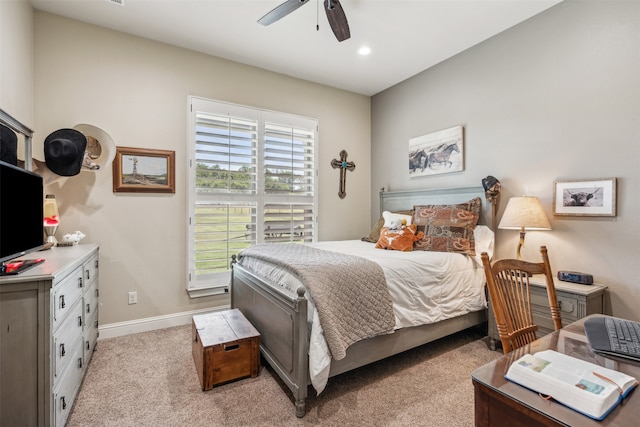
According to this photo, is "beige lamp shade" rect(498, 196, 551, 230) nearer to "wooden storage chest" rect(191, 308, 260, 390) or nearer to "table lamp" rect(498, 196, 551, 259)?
"table lamp" rect(498, 196, 551, 259)

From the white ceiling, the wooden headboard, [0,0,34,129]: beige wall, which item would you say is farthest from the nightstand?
[0,0,34,129]: beige wall

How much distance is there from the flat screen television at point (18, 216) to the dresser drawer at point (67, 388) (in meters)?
0.65

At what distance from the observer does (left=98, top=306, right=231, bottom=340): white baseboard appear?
295cm

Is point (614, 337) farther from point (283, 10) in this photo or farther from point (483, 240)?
point (283, 10)

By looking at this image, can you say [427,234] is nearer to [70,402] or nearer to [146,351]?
[146,351]

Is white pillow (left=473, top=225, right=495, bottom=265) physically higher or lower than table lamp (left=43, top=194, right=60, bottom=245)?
lower

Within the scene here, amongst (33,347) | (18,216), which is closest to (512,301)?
(33,347)

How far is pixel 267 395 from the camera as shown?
2043 mm

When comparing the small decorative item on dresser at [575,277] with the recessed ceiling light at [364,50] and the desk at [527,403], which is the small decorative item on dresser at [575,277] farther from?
the recessed ceiling light at [364,50]

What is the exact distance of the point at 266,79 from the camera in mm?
3852

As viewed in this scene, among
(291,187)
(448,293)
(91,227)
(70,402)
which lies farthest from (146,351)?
(448,293)

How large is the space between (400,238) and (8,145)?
316cm

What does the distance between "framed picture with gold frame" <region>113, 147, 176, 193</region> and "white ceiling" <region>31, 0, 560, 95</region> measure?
1.21 m

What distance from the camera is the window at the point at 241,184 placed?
11.0ft
